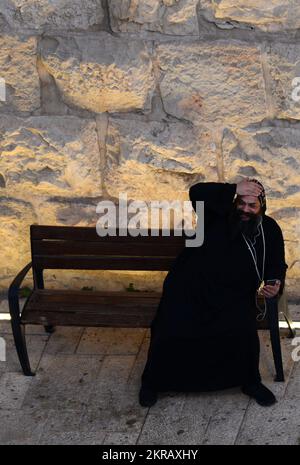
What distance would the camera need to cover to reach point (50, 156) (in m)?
5.86

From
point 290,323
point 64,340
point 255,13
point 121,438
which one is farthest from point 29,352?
point 255,13

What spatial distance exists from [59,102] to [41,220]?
826mm

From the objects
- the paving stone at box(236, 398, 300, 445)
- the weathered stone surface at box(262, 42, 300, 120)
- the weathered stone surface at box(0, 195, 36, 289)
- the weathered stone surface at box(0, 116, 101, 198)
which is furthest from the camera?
the weathered stone surface at box(0, 195, 36, 289)

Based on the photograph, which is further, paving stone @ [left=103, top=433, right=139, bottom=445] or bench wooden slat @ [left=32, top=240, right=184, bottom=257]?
bench wooden slat @ [left=32, top=240, right=184, bottom=257]

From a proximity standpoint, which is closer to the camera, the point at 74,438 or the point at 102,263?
the point at 74,438

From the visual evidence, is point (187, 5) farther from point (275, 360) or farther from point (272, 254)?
point (275, 360)

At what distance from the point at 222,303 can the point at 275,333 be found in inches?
14.0

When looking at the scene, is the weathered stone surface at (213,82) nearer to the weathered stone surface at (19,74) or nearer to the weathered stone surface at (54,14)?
the weathered stone surface at (54,14)

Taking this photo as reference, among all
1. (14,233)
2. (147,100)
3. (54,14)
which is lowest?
(14,233)

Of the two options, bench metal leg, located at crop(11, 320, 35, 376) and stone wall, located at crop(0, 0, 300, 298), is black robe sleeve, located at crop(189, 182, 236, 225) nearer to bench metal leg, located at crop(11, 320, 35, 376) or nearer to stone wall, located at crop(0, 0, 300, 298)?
stone wall, located at crop(0, 0, 300, 298)

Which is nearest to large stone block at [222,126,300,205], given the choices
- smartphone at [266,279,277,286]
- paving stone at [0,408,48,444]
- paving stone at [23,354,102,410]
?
smartphone at [266,279,277,286]

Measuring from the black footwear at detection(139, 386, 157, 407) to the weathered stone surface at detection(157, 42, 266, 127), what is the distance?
1.63m

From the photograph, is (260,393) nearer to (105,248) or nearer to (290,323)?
(290,323)

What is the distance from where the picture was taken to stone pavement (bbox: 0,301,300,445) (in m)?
5.01
